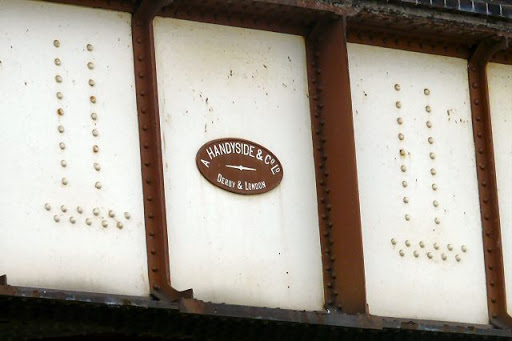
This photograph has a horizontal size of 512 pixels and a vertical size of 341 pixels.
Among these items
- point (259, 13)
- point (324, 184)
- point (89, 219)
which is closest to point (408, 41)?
point (259, 13)

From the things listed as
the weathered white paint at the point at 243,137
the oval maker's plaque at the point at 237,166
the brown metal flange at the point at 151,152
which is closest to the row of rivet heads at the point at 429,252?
the weathered white paint at the point at 243,137

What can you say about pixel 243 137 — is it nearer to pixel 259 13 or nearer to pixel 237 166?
pixel 237 166

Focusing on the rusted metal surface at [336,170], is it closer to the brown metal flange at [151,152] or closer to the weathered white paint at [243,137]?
the weathered white paint at [243,137]

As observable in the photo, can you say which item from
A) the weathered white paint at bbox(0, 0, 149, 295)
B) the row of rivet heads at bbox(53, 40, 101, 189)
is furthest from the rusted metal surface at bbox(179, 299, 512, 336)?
the row of rivet heads at bbox(53, 40, 101, 189)

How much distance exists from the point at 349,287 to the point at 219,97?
2.07m

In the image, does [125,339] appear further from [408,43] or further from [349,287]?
[408,43]

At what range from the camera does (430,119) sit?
65.9 feet

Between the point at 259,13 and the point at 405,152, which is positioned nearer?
the point at 259,13

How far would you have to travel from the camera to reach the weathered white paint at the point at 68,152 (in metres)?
17.6

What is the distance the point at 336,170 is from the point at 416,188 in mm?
991

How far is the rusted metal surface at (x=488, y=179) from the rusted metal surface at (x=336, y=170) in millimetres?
1725

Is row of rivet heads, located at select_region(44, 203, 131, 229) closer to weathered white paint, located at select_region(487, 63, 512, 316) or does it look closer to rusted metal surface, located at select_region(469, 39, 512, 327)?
rusted metal surface, located at select_region(469, 39, 512, 327)

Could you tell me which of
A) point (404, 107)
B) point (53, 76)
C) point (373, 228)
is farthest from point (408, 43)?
point (53, 76)

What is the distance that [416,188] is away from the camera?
64.9 ft
